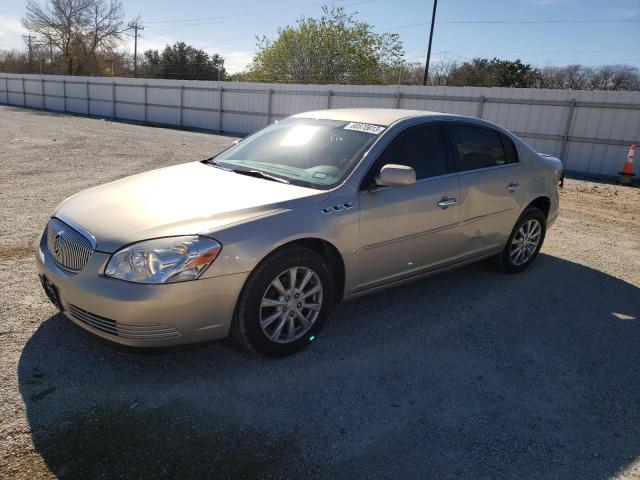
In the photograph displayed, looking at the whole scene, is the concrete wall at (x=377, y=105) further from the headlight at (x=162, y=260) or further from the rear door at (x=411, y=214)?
the headlight at (x=162, y=260)

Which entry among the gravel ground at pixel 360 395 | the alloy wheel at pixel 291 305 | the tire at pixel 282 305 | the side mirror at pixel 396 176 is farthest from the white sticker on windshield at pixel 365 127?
the gravel ground at pixel 360 395

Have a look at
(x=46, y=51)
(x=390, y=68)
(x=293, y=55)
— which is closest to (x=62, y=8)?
(x=46, y=51)

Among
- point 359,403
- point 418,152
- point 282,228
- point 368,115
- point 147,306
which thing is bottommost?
point 359,403

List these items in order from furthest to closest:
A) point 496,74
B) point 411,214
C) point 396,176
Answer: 1. point 496,74
2. point 411,214
3. point 396,176

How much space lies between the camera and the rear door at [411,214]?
3655mm

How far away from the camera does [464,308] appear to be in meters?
4.37

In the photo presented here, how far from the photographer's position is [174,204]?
3.22 meters

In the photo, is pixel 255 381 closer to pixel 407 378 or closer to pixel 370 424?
pixel 370 424

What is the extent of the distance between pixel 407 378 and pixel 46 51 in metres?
70.7

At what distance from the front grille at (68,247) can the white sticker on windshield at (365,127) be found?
215 cm

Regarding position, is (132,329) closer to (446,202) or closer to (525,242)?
(446,202)

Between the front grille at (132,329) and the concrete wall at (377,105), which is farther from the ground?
the concrete wall at (377,105)

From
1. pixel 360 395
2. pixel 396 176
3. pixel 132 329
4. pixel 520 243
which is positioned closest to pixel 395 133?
pixel 396 176

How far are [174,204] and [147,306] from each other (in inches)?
30.1
